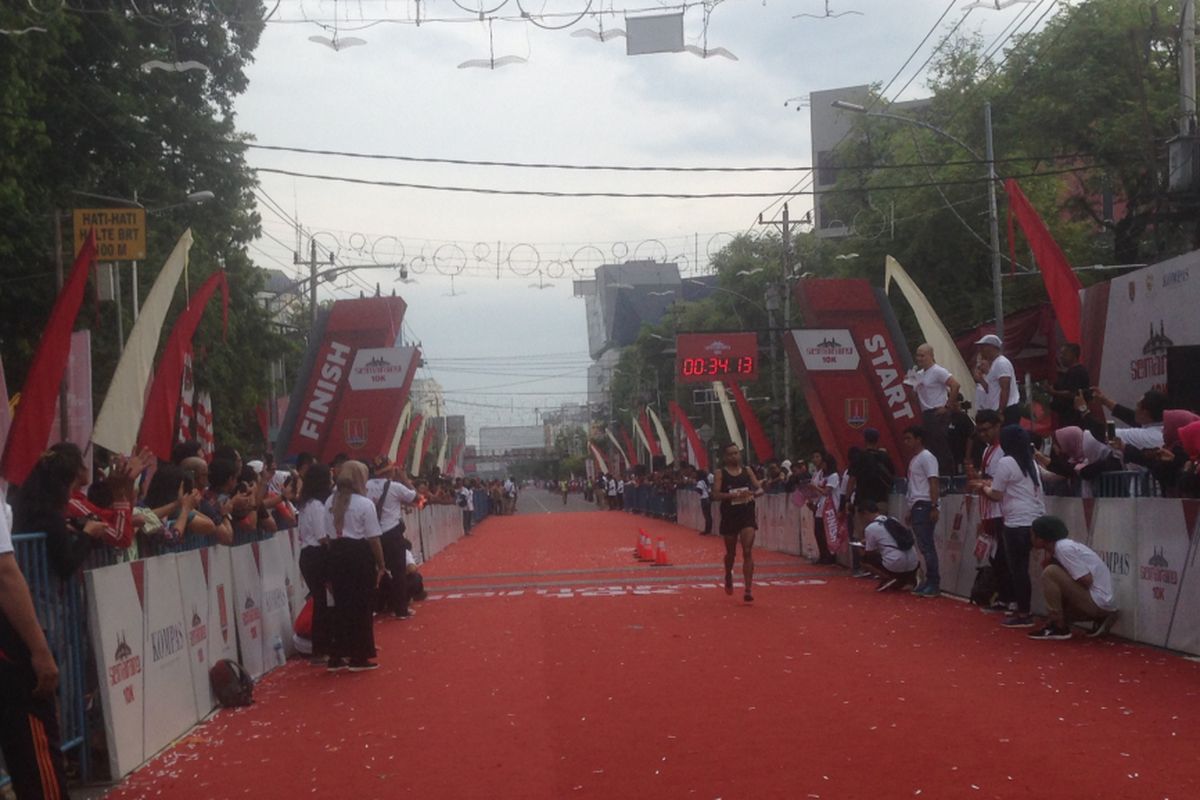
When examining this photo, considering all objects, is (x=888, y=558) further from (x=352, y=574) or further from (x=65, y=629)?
(x=65, y=629)

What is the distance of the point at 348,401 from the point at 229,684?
14.4 metres

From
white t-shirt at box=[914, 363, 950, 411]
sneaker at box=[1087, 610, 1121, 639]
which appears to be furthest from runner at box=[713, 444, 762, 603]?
sneaker at box=[1087, 610, 1121, 639]

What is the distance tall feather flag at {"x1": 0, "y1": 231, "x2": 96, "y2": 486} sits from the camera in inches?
464

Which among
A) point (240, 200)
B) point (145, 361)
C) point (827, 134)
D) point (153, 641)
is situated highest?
point (827, 134)

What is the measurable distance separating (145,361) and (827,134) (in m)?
85.2

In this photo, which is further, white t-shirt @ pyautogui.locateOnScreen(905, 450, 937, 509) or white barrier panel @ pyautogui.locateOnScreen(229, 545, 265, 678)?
white t-shirt @ pyautogui.locateOnScreen(905, 450, 937, 509)

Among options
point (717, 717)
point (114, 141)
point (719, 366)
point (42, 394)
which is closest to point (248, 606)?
point (42, 394)

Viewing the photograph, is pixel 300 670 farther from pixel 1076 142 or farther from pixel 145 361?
pixel 1076 142

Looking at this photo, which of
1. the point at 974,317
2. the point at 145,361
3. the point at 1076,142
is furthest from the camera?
the point at 974,317

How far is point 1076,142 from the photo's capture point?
42.0 m

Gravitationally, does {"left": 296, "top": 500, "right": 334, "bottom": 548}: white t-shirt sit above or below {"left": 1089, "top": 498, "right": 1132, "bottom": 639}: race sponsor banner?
above

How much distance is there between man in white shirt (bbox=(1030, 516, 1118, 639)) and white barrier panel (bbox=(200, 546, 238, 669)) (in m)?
6.72

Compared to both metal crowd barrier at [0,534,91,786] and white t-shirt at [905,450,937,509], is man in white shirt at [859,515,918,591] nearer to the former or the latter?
white t-shirt at [905,450,937,509]

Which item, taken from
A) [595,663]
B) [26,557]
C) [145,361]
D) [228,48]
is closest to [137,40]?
[228,48]
